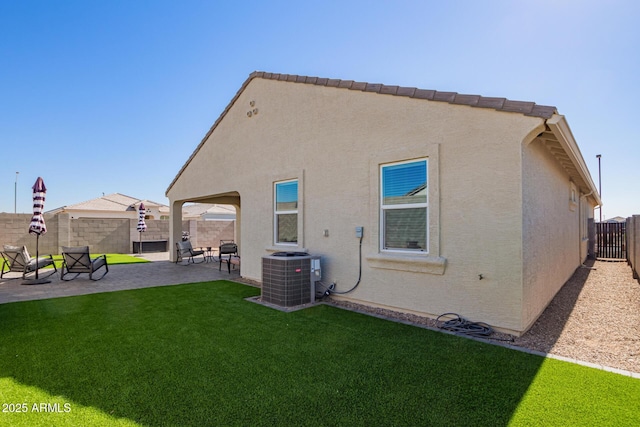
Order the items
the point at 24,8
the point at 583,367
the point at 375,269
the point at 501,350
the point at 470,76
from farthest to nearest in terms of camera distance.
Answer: the point at 24,8
the point at 470,76
the point at 375,269
the point at 501,350
the point at 583,367

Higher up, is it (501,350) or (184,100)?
(184,100)

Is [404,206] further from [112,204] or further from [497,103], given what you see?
[112,204]

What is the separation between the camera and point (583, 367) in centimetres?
361

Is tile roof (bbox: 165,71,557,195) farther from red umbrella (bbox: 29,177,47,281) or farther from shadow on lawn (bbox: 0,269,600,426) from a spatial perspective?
red umbrella (bbox: 29,177,47,281)

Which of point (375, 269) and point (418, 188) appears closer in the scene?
point (418, 188)

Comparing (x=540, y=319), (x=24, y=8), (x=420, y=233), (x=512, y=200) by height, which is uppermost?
A: (x=24, y=8)

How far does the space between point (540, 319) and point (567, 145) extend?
3.18 m

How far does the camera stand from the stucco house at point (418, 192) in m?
4.72

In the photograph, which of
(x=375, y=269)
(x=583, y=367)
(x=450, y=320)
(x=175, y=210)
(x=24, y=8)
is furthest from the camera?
(x=175, y=210)

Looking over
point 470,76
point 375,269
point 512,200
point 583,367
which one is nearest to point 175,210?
point 375,269

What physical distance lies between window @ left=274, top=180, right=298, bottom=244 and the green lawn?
3322 millimetres

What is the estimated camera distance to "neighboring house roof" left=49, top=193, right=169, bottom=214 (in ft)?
89.5

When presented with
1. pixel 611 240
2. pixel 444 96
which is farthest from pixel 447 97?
pixel 611 240

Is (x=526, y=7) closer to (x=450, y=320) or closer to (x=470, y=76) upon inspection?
(x=470, y=76)
